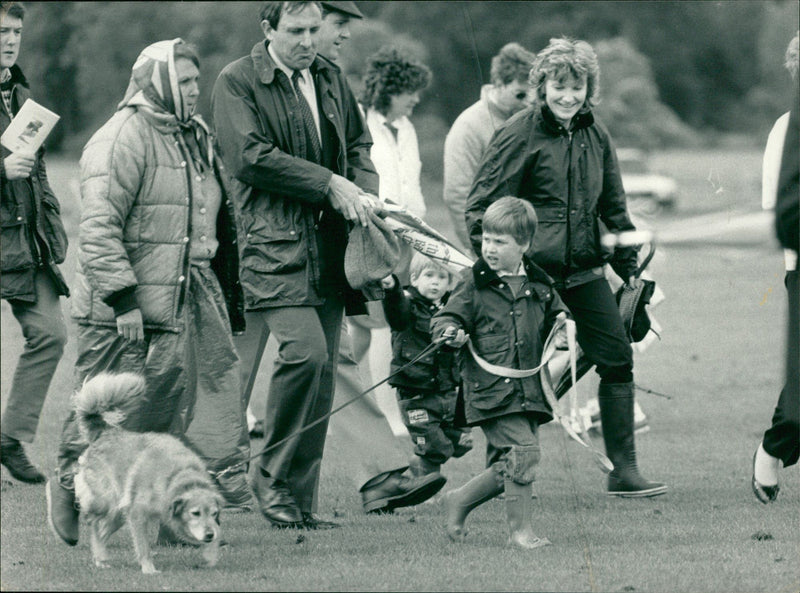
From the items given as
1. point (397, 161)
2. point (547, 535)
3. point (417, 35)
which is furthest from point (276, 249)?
point (417, 35)

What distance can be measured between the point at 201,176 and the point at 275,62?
64 centimetres

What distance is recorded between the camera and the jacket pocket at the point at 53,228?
7.22m

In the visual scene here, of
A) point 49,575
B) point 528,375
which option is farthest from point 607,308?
Result: point 49,575

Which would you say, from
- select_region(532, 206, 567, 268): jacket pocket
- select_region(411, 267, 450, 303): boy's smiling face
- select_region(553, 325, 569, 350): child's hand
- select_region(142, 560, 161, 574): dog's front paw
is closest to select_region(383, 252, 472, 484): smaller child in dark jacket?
select_region(411, 267, 450, 303): boy's smiling face

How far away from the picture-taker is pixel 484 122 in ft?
29.2

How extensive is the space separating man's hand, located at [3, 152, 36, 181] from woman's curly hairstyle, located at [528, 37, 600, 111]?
253cm

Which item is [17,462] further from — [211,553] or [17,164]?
[211,553]

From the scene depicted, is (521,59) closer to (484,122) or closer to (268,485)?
(484,122)

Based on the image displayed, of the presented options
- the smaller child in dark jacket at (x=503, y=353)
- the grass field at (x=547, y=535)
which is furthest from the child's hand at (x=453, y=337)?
the grass field at (x=547, y=535)

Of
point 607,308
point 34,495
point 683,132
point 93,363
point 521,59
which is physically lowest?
point 683,132

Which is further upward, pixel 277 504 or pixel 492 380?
pixel 492 380

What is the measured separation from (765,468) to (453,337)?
1979mm

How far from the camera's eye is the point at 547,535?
6395 mm

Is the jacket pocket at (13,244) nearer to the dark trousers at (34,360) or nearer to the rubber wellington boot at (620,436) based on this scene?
the dark trousers at (34,360)
